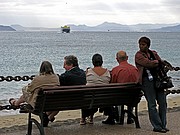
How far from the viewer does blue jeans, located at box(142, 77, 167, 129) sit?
7.90 meters

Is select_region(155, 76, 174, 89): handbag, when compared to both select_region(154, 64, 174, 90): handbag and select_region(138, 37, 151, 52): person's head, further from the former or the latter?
select_region(138, 37, 151, 52): person's head

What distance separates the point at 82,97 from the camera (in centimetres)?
762

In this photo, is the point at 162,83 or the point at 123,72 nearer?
the point at 162,83

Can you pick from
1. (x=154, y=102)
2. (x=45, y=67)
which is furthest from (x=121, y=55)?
(x=45, y=67)

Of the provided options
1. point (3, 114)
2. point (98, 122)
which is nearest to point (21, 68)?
point (3, 114)

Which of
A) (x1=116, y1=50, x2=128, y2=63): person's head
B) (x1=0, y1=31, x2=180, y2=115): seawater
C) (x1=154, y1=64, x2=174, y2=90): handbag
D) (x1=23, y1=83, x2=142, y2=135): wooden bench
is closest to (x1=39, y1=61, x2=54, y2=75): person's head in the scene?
(x1=23, y1=83, x2=142, y2=135): wooden bench

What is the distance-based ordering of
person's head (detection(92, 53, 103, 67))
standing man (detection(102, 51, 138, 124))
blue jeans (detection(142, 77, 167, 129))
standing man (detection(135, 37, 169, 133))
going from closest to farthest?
standing man (detection(135, 37, 169, 133)) < blue jeans (detection(142, 77, 167, 129)) < person's head (detection(92, 53, 103, 67)) < standing man (detection(102, 51, 138, 124))

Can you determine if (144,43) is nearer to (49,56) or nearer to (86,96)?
(86,96)

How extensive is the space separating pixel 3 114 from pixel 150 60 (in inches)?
332

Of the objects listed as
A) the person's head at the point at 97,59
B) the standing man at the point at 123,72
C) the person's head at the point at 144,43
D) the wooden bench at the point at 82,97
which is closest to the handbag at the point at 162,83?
the wooden bench at the point at 82,97

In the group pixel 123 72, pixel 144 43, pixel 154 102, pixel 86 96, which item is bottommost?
pixel 154 102

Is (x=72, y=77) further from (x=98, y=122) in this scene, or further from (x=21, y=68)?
(x=21, y=68)

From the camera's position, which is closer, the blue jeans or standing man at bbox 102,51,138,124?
the blue jeans

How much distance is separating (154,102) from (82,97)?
128 centimetres
